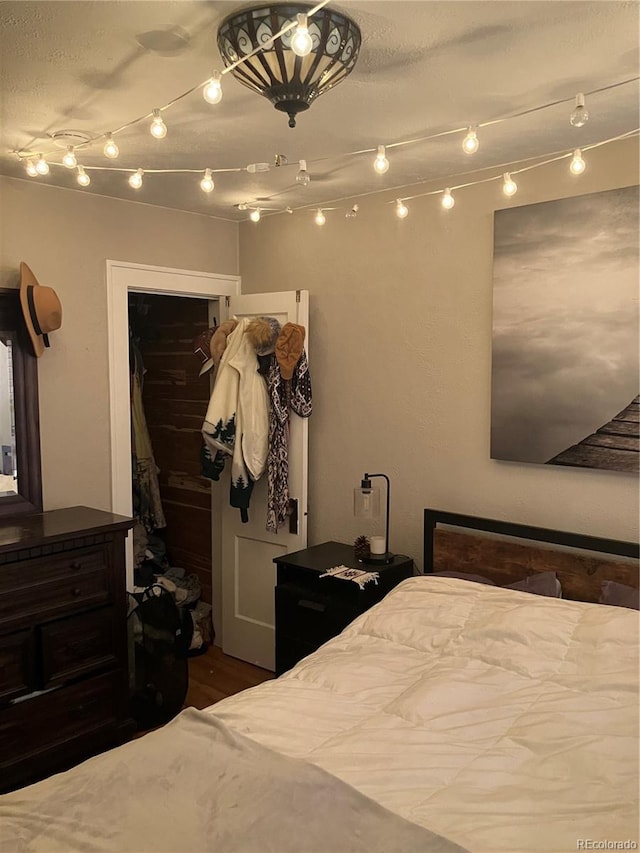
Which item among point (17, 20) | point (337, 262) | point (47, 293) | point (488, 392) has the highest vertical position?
point (17, 20)

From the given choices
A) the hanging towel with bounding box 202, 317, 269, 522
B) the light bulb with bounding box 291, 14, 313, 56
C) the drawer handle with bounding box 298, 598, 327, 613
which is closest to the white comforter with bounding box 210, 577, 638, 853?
the drawer handle with bounding box 298, 598, 327, 613

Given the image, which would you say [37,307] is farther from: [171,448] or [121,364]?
[171,448]

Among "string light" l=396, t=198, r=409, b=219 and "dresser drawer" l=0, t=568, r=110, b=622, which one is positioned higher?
"string light" l=396, t=198, r=409, b=219

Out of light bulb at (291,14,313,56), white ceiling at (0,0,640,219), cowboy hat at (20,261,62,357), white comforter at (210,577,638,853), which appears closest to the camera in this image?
light bulb at (291,14,313,56)

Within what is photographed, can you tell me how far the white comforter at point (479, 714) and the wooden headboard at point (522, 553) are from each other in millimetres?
267

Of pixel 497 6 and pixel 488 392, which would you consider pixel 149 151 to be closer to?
pixel 497 6

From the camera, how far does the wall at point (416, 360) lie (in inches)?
108

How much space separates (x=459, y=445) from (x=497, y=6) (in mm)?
1866

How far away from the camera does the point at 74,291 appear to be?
3.25 metres

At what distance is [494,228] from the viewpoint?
2.90 meters

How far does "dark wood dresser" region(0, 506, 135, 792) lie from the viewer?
2.64 meters

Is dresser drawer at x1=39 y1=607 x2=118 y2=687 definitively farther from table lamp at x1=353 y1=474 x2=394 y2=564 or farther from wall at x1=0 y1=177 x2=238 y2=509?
table lamp at x1=353 y1=474 x2=394 y2=564

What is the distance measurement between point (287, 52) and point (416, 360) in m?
1.82

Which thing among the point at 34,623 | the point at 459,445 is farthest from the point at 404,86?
the point at 34,623
